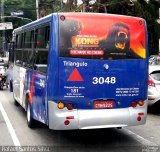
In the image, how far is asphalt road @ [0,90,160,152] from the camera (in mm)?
8211

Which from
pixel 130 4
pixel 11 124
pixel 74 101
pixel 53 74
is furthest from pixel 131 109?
pixel 130 4

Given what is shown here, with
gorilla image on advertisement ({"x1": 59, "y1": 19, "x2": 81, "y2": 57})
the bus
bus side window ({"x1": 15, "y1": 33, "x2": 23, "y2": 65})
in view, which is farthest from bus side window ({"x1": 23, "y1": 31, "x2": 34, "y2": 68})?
gorilla image on advertisement ({"x1": 59, "y1": 19, "x2": 81, "y2": 57})

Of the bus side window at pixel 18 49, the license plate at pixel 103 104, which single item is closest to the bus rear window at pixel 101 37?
the license plate at pixel 103 104

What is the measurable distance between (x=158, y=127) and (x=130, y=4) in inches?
1141

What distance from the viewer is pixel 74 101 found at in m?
8.05

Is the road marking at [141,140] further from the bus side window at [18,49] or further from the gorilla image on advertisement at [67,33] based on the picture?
the bus side window at [18,49]

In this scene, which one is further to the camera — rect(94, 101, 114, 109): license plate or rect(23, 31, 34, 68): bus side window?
rect(23, 31, 34, 68): bus side window

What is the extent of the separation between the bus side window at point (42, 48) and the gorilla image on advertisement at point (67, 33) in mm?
471

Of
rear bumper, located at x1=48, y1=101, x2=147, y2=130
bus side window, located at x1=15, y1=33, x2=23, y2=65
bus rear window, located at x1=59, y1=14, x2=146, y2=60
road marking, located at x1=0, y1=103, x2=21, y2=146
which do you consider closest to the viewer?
rear bumper, located at x1=48, y1=101, x2=147, y2=130

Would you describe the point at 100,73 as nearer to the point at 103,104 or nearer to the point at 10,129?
the point at 103,104

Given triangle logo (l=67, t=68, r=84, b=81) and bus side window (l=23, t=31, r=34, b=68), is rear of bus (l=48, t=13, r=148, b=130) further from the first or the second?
bus side window (l=23, t=31, r=34, b=68)

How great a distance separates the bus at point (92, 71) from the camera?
315 inches

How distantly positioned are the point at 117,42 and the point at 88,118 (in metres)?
1.65

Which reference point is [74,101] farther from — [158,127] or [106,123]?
[158,127]
